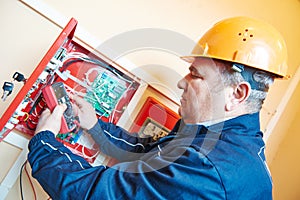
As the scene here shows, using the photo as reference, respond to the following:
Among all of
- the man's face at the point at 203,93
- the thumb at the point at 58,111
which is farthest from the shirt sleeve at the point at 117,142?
the man's face at the point at 203,93

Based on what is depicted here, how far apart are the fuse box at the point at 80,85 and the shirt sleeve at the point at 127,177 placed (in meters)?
0.15

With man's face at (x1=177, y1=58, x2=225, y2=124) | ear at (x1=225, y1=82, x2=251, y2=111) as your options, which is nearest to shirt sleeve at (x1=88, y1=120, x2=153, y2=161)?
man's face at (x1=177, y1=58, x2=225, y2=124)

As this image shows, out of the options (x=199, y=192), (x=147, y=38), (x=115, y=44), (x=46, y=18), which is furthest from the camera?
(x=147, y=38)

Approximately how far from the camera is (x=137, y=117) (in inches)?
50.9

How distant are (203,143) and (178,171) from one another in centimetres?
14

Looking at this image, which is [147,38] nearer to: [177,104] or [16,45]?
[177,104]

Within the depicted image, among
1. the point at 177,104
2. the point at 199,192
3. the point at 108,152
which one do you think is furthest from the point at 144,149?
the point at 199,192

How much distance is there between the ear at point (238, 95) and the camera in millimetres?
978

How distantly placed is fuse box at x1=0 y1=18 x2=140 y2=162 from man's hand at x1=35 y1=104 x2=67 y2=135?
0.16 feet

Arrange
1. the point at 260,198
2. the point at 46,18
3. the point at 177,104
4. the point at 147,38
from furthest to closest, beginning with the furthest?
the point at 177,104, the point at 147,38, the point at 46,18, the point at 260,198

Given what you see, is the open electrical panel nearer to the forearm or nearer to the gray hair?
the forearm

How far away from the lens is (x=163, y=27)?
133 cm

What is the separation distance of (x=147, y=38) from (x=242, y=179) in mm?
804

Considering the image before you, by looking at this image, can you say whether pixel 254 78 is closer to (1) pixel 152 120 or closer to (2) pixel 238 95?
(2) pixel 238 95
